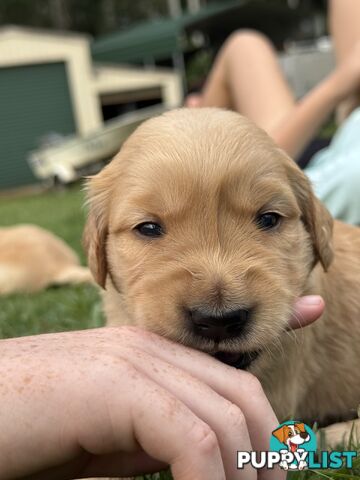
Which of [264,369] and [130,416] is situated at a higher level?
[130,416]

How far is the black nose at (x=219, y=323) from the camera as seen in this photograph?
60.0 inches

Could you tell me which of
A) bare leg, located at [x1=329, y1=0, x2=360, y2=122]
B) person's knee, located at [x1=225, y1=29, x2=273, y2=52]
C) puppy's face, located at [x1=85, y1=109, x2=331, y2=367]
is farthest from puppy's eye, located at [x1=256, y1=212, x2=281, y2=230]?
person's knee, located at [x1=225, y1=29, x2=273, y2=52]

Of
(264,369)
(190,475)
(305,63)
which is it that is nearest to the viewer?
(190,475)

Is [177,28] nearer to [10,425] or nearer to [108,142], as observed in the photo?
[108,142]

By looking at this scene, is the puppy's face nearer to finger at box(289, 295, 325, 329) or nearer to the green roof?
finger at box(289, 295, 325, 329)

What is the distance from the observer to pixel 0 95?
23562 mm

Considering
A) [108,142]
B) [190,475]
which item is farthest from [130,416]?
[108,142]

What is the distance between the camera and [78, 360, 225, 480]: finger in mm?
1182

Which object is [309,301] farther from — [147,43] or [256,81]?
[147,43]

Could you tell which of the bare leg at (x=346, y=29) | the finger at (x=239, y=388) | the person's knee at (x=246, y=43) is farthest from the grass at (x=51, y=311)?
the bare leg at (x=346, y=29)

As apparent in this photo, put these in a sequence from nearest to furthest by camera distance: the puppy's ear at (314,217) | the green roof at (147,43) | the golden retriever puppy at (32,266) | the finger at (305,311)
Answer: the finger at (305,311) → the puppy's ear at (314,217) → the golden retriever puppy at (32,266) → the green roof at (147,43)

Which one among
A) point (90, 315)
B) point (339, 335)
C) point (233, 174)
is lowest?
point (90, 315)

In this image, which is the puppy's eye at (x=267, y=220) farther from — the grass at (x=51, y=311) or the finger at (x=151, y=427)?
the grass at (x=51, y=311)

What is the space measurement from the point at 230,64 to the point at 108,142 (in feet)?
41.0
